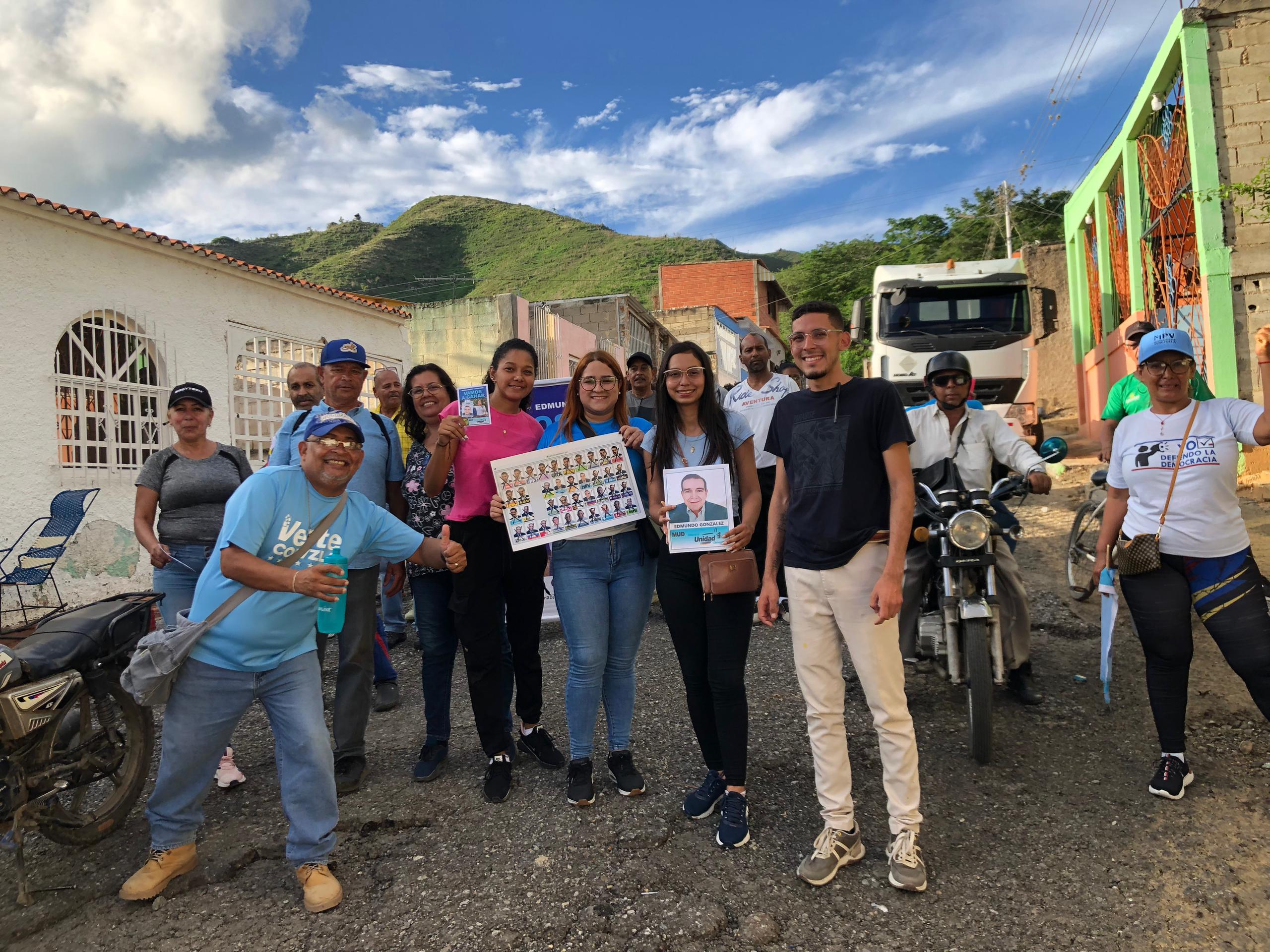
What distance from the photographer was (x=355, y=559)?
3863 millimetres

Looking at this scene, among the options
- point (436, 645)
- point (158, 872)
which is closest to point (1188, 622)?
point (436, 645)

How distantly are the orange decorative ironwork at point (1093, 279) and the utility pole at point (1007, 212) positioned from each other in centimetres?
1212

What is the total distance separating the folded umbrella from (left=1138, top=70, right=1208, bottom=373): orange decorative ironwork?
7.84m

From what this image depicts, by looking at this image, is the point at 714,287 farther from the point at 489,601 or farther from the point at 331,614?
the point at 331,614

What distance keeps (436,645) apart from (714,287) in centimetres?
4281

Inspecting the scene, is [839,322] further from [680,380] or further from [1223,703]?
[1223,703]

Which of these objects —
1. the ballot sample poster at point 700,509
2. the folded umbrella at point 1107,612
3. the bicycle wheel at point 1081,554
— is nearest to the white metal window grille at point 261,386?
the ballot sample poster at point 700,509

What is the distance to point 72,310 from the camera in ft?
26.2

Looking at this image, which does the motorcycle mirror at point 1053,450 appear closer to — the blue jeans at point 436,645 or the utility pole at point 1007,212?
the blue jeans at point 436,645

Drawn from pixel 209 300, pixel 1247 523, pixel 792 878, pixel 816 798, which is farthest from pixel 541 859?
pixel 209 300

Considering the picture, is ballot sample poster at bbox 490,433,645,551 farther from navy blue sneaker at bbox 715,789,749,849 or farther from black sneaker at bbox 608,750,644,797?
navy blue sneaker at bbox 715,789,749,849

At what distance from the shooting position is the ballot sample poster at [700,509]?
10.6 ft

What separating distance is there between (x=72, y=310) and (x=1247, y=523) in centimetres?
1165

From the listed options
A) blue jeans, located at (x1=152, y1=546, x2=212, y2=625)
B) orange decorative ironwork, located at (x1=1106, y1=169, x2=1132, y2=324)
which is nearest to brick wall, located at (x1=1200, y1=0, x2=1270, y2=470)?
orange decorative ironwork, located at (x1=1106, y1=169, x2=1132, y2=324)
